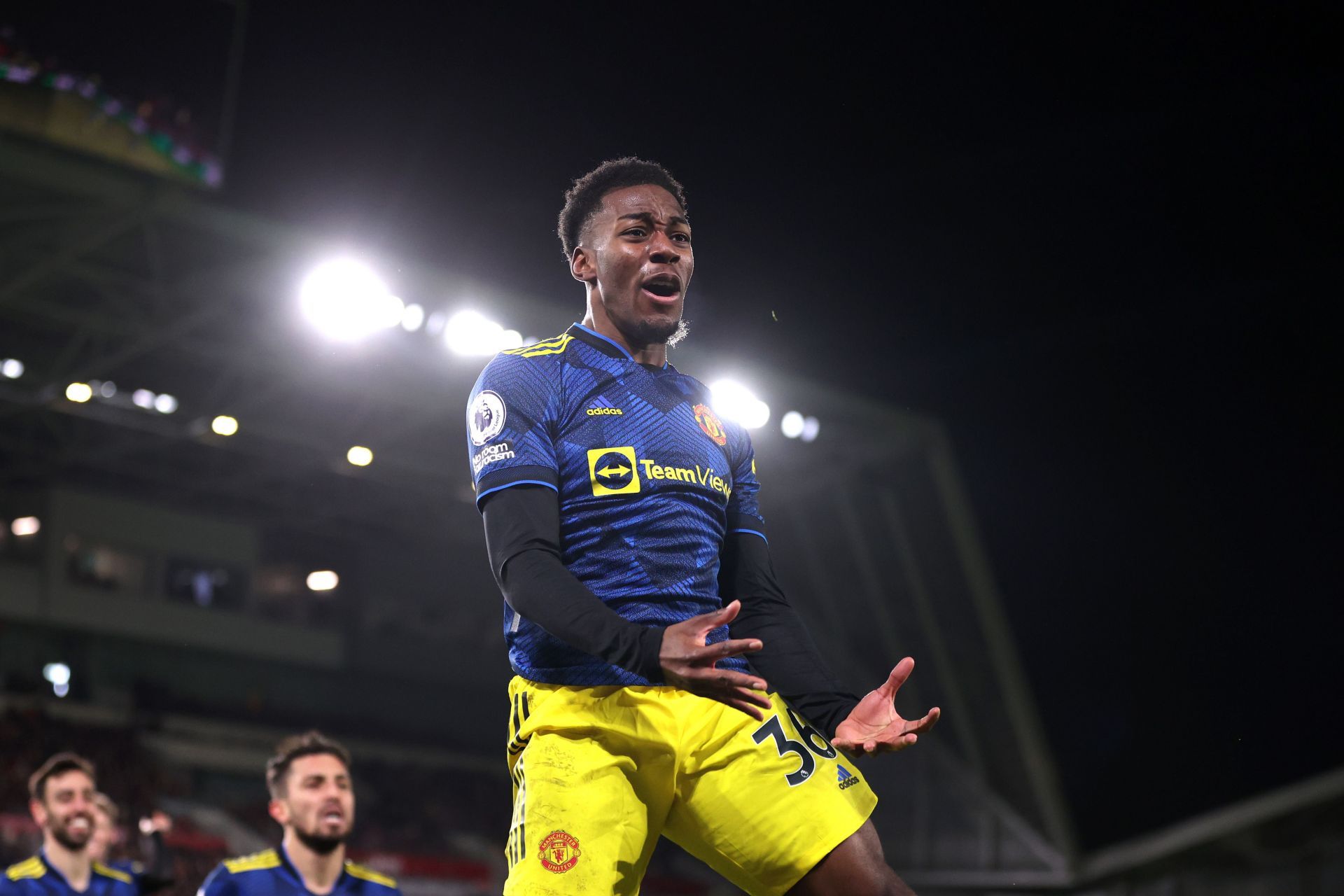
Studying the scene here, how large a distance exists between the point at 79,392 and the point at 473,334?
5716 millimetres

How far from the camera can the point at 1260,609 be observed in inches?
636

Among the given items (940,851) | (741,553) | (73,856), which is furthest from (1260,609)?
(741,553)

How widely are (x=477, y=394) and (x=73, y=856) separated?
5.65m

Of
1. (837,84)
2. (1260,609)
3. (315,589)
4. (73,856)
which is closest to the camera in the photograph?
(73,856)

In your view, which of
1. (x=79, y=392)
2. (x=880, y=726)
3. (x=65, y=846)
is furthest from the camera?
(x=79, y=392)

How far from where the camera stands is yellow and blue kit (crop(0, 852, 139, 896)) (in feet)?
23.5

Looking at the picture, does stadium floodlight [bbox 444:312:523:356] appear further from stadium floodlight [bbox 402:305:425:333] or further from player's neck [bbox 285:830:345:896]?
player's neck [bbox 285:830:345:896]

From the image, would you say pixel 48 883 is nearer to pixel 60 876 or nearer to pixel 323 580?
pixel 60 876

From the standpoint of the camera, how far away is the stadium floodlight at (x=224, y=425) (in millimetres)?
17453

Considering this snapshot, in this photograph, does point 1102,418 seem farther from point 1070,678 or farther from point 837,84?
point 837,84

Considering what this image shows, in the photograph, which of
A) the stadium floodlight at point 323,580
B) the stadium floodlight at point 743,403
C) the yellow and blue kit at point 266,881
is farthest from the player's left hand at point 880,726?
the stadium floodlight at point 323,580

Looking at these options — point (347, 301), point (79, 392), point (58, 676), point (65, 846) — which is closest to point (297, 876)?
point (65, 846)

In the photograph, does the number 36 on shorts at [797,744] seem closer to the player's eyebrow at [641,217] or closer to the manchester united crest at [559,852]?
the manchester united crest at [559,852]

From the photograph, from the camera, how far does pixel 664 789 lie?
2.67 meters
